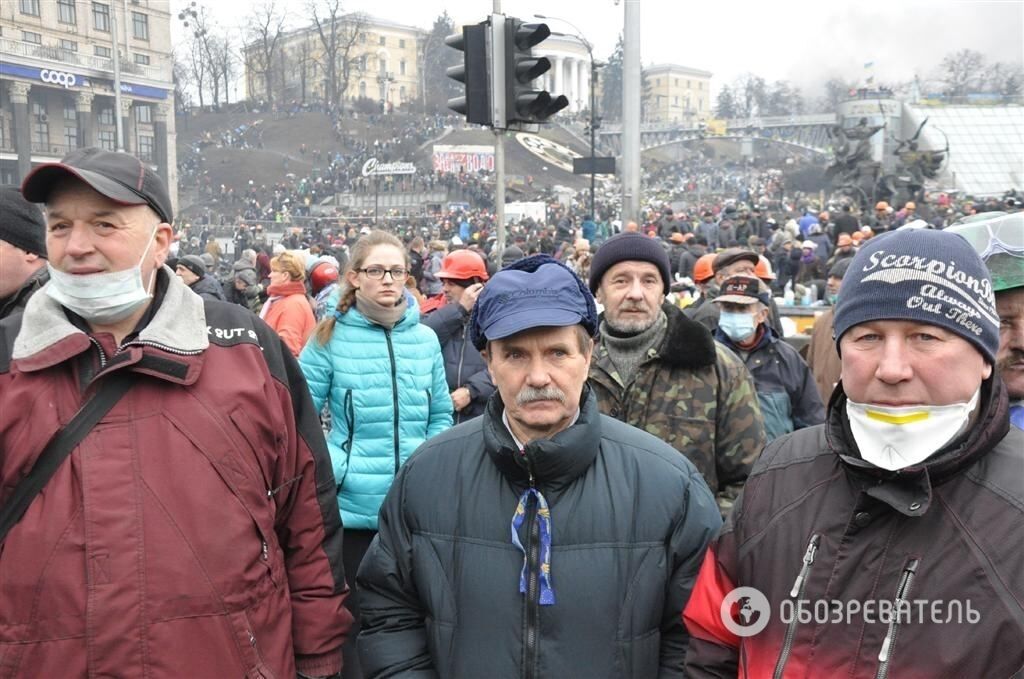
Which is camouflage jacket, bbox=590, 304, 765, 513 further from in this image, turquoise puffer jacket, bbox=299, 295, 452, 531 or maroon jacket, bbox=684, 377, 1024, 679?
maroon jacket, bbox=684, 377, 1024, 679

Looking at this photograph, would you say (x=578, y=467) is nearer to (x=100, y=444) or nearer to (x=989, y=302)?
(x=989, y=302)

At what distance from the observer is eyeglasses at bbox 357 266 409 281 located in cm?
453

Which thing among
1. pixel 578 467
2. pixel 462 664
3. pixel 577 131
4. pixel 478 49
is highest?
pixel 577 131

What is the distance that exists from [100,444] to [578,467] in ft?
3.85

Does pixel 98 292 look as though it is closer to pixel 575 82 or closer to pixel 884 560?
pixel 884 560

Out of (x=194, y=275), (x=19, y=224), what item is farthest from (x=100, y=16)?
(x=19, y=224)

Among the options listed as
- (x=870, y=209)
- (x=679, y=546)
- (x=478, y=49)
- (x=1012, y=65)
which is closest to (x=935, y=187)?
(x=870, y=209)

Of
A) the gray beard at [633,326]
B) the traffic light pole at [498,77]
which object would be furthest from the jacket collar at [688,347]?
the traffic light pole at [498,77]

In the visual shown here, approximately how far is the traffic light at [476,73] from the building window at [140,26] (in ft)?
211

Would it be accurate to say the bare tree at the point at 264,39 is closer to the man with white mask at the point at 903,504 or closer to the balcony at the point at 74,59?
the balcony at the point at 74,59

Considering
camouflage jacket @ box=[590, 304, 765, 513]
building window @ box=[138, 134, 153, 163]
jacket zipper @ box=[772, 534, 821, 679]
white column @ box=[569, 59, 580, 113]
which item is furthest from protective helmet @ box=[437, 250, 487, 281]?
white column @ box=[569, 59, 580, 113]

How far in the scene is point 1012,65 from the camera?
70.8 metres

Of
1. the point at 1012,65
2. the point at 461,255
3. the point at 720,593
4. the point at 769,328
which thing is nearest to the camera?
the point at 720,593

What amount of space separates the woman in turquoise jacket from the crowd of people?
1.50 meters
